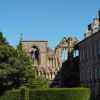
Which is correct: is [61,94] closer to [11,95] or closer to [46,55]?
[11,95]

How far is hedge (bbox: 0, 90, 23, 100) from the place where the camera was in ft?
197

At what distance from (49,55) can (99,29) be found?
22031mm

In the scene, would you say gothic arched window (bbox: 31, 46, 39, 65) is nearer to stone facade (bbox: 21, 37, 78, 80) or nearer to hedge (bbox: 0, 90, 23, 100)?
stone facade (bbox: 21, 37, 78, 80)

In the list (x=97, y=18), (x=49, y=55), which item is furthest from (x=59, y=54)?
(x=97, y=18)

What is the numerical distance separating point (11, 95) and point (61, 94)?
6.22m

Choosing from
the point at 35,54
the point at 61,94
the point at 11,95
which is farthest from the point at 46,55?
the point at 61,94

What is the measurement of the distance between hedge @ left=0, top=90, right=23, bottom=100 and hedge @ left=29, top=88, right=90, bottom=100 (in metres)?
1.79

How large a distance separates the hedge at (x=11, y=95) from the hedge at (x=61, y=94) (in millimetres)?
1793

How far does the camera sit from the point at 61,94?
190ft

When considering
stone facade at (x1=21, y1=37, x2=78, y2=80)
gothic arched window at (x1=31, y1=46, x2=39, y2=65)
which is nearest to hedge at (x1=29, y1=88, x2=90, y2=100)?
stone facade at (x1=21, y1=37, x2=78, y2=80)

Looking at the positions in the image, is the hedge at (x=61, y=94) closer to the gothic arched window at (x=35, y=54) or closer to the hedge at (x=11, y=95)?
the hedge at (x=11, y=95)

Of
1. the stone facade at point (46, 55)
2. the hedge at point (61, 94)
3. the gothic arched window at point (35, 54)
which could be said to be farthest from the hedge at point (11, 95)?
the gothic arched window at point (35, 54)

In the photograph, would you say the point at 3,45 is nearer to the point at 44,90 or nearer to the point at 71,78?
the point at 44,90

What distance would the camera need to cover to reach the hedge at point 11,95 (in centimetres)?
5997
